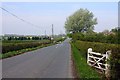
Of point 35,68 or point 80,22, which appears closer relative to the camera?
point 35,68

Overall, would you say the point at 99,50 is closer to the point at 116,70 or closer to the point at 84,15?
the point at 116,70

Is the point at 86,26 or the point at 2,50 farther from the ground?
the point at 86,26

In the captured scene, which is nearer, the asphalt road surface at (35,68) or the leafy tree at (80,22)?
the asphalt road surface at (35,68)

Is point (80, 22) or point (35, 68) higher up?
point (80, 22)

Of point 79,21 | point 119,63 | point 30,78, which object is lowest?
point 30,78

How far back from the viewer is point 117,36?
2098 cm

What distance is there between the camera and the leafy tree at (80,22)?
91.9 meters

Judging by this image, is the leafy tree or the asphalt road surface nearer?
the asphalt road surface

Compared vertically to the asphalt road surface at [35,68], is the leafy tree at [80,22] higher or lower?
higher

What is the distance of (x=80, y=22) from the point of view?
9281 cm

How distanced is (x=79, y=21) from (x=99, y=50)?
77475 millimetres

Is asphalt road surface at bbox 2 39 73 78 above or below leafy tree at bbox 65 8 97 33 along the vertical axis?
below

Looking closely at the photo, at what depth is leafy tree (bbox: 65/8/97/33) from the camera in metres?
91.9

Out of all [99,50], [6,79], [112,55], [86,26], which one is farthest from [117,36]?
[86,26]
